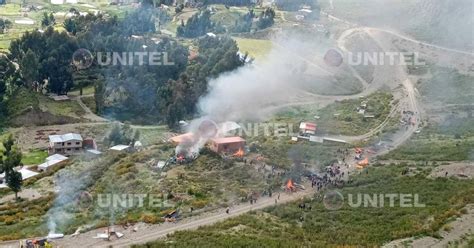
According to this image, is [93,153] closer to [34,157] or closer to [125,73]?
[34,157]

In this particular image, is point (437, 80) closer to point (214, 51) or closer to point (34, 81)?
point (214, 51)

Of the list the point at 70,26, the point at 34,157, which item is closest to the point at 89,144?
the point at 34,157

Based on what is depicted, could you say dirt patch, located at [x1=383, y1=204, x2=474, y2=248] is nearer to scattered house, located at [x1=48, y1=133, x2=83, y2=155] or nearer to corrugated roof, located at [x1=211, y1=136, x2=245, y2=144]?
corrugated roof, located at [x1=211, y1=136, x2=245, y2=144]

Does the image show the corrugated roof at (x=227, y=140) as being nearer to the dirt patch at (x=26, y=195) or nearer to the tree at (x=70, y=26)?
the dirt patch at (x=26, y=195)

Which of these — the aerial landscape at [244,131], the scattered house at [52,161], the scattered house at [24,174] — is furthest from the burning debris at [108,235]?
the scattered house at [52,161]

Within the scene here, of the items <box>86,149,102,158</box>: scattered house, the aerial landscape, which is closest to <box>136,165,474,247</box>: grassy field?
the aerial landscape

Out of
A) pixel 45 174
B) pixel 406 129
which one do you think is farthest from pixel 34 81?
pixel 406 129
